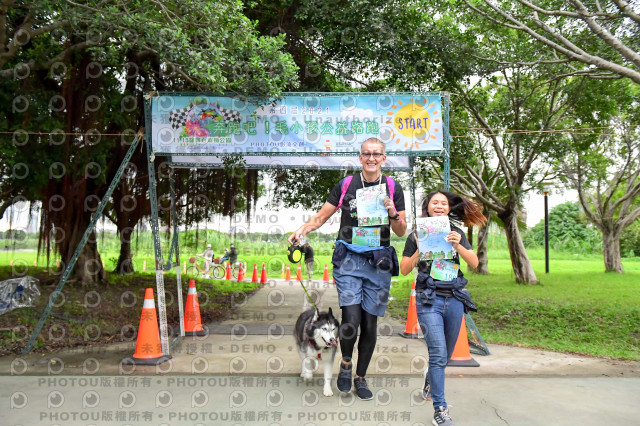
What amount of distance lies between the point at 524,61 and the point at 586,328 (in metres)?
5.90

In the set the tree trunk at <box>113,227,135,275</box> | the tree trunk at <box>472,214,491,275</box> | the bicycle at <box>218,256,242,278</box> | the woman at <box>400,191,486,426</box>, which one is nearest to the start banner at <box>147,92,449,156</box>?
the woman at <box>400,191,486,426</box>

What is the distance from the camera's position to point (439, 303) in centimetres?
365

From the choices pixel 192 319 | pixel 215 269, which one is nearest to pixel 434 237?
pixel 192 319

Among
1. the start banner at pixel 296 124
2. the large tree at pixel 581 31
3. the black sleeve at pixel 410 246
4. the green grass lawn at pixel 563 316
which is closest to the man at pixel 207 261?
the green grass lawn at pixel 563 316

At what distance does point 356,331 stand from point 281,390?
923 millimetres

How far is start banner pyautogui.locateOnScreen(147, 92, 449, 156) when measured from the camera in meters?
6.34

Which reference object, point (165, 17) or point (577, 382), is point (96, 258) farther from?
point (577, 382)

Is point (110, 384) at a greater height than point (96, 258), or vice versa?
point (96, 258)

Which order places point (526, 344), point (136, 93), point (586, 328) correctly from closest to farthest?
point (526, 344)
point (586, 328)
point (136, 93)

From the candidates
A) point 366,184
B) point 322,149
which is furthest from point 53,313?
point 366,184

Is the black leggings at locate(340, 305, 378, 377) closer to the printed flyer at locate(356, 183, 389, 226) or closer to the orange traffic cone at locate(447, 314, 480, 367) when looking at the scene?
the printed flyer at locate(356, 183, 389, 226)

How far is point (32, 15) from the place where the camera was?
6.62 meters

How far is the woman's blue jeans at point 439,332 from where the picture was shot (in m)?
3.54

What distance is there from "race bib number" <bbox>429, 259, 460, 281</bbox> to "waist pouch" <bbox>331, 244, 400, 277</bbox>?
0.48 meters
